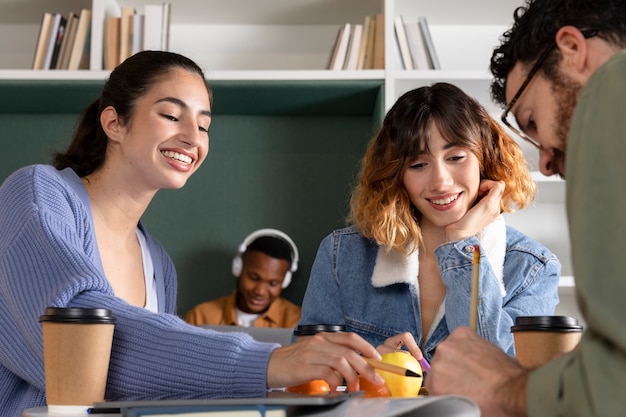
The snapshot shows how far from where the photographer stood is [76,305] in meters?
1.18

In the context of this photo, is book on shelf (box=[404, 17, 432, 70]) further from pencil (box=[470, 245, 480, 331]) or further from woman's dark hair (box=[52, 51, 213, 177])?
pencil (box=[470, 245, 480, 331])

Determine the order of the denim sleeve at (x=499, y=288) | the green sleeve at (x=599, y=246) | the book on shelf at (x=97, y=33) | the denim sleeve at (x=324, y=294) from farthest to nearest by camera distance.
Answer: the book on shelf at (x=97, y=33)
the denim sleeve at (x=324, y=294)
the denim sleeve at (x=499, y=288)
the green sleeve at (x=599, y=246)

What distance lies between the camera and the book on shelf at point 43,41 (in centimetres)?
327

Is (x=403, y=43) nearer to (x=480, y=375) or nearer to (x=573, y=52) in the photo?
(x=573, y=52)

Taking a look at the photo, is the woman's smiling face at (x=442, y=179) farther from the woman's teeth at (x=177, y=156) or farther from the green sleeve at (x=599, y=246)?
the green sleeve at (x=599, y=246)

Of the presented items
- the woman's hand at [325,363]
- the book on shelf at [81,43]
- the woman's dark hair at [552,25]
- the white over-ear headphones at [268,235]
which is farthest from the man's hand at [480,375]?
the book on shelf at [81,43]

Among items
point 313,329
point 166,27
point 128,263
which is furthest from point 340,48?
point 313,329

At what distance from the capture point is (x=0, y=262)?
131 centimetres

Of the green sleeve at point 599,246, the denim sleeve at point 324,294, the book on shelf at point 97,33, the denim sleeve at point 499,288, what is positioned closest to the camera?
the green sleeve at point 599,246

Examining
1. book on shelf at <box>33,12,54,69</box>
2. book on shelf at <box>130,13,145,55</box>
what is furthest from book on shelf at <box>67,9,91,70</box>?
book on shelf at <box>130,13,145,55</box>

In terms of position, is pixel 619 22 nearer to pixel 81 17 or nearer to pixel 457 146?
pixel 457 146

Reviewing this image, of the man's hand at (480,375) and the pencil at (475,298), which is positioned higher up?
the pencil at (475,298)

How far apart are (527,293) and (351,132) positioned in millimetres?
1898

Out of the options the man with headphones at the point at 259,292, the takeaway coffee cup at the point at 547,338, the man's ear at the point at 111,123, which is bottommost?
the man with headphones at the point at 259,292
